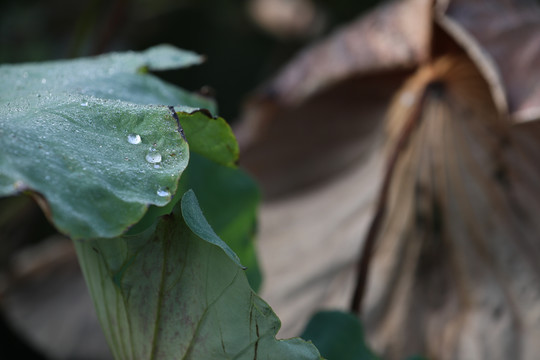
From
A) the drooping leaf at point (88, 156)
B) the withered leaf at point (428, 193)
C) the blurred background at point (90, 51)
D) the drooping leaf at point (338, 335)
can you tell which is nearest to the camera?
the drooping leaf at point (88, 156)

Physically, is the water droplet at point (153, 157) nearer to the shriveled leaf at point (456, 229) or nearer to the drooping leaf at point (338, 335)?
the drooping leaf at point (338, 335)

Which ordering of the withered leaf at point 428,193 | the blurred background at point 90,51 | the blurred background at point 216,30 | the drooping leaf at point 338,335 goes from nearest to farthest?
1. the drooping leaf at point 338,335
2. the withered leaf at point 428,193
3. the blurred background at point 90,51
4. the blurred background at point 216,30

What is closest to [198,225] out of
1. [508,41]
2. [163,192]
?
[163,192]

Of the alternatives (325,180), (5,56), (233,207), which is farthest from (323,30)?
(233,207)

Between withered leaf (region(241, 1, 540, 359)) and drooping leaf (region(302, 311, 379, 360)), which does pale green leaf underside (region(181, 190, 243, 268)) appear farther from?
withered leaf (region(241, 1, 540, 359))

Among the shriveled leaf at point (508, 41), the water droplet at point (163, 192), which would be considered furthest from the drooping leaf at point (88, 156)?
the shriveled leaf at point (508, 41)

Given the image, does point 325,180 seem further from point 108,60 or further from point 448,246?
point 108,60

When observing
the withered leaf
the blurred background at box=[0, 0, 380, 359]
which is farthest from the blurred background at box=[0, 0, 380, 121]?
the withered leaf
